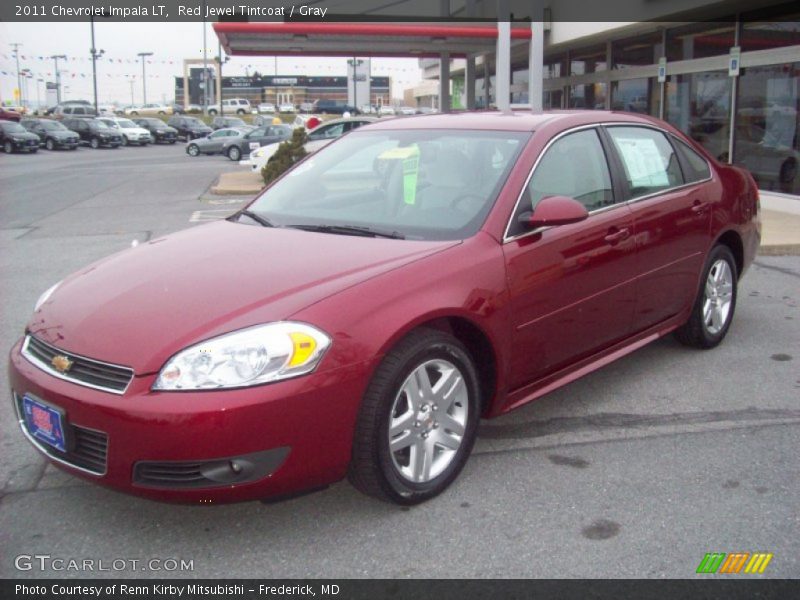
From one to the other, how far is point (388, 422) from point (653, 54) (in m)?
14.7

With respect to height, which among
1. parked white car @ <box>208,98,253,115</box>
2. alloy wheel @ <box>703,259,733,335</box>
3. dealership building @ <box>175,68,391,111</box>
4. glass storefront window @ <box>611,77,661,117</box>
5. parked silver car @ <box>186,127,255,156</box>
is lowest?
alloy wheel @ <box>703,259,733,335</box>

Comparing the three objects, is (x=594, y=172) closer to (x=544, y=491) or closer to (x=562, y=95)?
(x=544, y=491)

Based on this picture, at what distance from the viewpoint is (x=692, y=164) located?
17.3 ft

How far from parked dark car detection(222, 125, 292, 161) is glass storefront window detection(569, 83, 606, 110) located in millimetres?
12363

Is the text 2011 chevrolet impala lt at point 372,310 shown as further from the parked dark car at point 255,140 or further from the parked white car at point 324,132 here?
the parked dark car at point 255,140

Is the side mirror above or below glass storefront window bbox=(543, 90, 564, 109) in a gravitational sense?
below

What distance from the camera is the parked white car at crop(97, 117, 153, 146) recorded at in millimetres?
46375

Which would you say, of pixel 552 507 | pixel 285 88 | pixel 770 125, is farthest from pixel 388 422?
pixel 285 88

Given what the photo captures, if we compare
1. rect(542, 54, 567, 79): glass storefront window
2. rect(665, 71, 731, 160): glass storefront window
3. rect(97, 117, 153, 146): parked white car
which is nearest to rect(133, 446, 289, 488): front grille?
rect(665, 71, 731, 160): glass storefront window

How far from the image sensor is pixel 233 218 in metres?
4.52

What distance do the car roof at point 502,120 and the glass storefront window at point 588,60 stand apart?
14482 millimetres

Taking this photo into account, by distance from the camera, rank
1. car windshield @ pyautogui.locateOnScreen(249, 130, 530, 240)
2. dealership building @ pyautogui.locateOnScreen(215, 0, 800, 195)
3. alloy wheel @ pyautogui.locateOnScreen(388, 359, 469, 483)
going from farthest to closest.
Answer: dealership building @ pyautogui.locateOnScreen(215, 0, 800, 195) < car windshield @ pyautogui.locateOnScreen(249, 130, 530, 240) < alloy wheel @ pyautogui.locateOnScreen(388, 359, 469, 483)

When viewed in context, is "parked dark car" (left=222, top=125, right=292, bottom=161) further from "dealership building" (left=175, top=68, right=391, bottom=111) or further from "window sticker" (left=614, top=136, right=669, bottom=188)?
"dealership building" (left=175, top=68, right=391, bottom=111)

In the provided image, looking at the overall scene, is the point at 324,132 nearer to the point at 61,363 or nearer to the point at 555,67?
the point at 555,67
